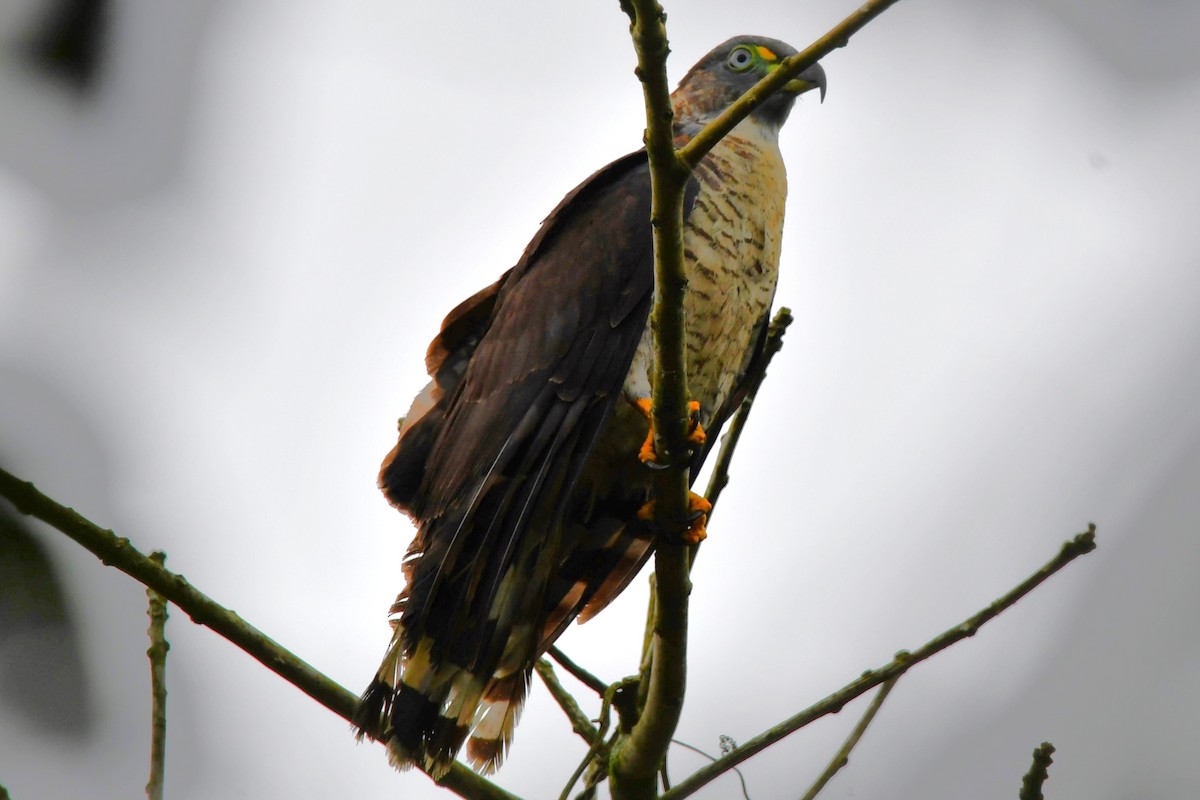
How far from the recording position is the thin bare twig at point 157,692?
258cm

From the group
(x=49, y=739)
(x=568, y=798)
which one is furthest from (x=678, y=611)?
(x=49, y=739)

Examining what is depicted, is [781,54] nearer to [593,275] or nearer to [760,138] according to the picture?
[760,138]

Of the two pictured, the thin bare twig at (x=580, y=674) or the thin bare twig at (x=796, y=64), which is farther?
the thin bare twig at (x=580, y=674)

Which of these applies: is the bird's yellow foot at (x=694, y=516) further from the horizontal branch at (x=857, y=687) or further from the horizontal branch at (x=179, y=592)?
the horizontal branch at (x=179, y=592)

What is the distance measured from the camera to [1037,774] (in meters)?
2.22

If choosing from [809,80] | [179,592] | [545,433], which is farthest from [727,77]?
[179,592]

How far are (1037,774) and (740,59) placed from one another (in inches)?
130

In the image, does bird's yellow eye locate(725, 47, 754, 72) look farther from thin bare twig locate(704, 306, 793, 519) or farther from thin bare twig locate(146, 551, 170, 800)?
thin bare twig locate(146, 551, 170, 800)

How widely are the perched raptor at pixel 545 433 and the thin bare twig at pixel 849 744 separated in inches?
33.6

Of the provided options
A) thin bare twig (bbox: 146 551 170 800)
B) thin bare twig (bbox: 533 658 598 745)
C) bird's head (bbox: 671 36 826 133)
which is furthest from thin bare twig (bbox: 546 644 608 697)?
bird's head (bbox: 671 36 826 133)

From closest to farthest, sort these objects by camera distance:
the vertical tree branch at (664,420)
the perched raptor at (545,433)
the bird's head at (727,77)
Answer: the vertical tree branch at (664,420)
the perched raptor at (545,433)
the bird's head at (727,77)

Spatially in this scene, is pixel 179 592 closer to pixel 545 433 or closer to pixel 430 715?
pixel 430 715

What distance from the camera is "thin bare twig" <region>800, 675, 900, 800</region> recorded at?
9.96 feet

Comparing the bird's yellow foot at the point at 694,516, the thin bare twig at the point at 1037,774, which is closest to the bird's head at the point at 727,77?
the bird's yellow foot at the point at 694,516
